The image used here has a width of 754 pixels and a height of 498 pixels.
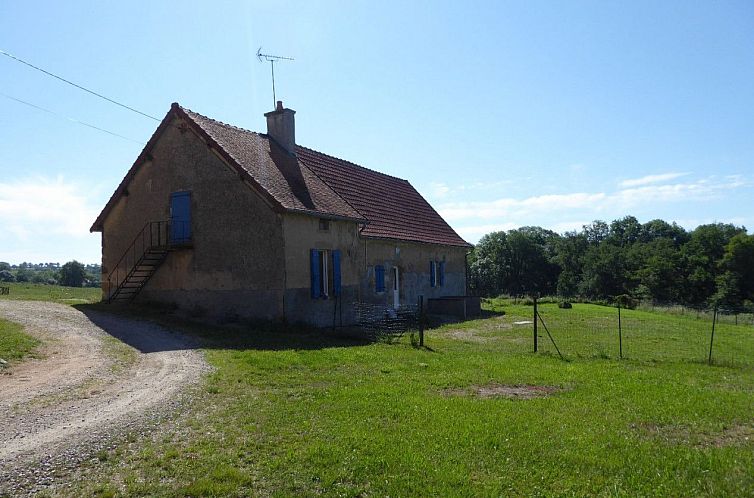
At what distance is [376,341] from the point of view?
52.7 ft

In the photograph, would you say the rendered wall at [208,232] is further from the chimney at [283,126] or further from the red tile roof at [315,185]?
the chimney at [283,126]

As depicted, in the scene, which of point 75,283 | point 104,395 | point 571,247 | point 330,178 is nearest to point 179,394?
point 104,395

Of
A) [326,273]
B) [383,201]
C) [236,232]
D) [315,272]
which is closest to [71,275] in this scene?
[383,201]

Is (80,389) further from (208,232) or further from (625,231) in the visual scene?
(625,231)

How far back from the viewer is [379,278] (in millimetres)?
22719

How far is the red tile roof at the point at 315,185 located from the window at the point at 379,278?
131cm

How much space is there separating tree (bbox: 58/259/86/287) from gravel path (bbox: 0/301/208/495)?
46416mm

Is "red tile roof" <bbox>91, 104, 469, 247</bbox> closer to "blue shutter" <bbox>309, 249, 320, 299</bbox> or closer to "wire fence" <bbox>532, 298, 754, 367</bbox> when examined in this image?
"blue shutter" <bbox>309, 249, 320, 299</bbox>

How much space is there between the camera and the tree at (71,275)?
57719mm

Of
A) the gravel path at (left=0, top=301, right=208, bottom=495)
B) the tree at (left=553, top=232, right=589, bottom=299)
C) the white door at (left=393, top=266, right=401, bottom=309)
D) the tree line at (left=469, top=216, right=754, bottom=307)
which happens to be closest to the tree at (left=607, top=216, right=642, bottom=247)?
the tree line at (left=469, top=216, right=754, bottom=307)

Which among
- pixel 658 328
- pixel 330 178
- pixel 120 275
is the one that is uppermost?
pixel 330 178

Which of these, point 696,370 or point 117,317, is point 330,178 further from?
point 696,370

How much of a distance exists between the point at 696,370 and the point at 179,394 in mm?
10050

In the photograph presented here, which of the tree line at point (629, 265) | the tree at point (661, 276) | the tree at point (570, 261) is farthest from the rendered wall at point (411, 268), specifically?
the tree at point (570, 261)
